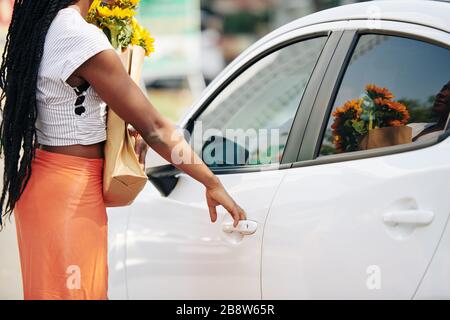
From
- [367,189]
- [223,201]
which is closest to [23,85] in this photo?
[223,201]

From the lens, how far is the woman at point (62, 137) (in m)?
2.58

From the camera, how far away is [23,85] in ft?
8.63

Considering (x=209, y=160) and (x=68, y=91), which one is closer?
(x=68, y=91)

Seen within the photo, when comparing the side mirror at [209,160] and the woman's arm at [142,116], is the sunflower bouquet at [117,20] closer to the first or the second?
the woman's arm at [142,116]

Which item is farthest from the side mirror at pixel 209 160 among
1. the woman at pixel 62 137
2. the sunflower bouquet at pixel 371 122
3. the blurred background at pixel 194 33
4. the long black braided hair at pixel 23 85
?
the blurred background at pixel 194 33

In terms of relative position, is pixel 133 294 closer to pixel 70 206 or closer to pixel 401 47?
pixel 70 206

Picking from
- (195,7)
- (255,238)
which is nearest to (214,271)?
(255,238)

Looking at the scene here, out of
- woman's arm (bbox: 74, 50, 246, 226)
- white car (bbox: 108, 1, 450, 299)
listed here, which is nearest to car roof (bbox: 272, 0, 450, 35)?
white car (bbox: 108, 1, 450, 299)

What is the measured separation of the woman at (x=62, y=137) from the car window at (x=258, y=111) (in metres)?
0.66

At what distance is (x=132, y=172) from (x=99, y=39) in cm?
43

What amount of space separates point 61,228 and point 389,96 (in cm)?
114

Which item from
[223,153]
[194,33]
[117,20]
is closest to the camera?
[117,20]

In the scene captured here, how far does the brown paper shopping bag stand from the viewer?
2652 mm

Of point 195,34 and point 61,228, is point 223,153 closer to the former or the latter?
point 61,228
